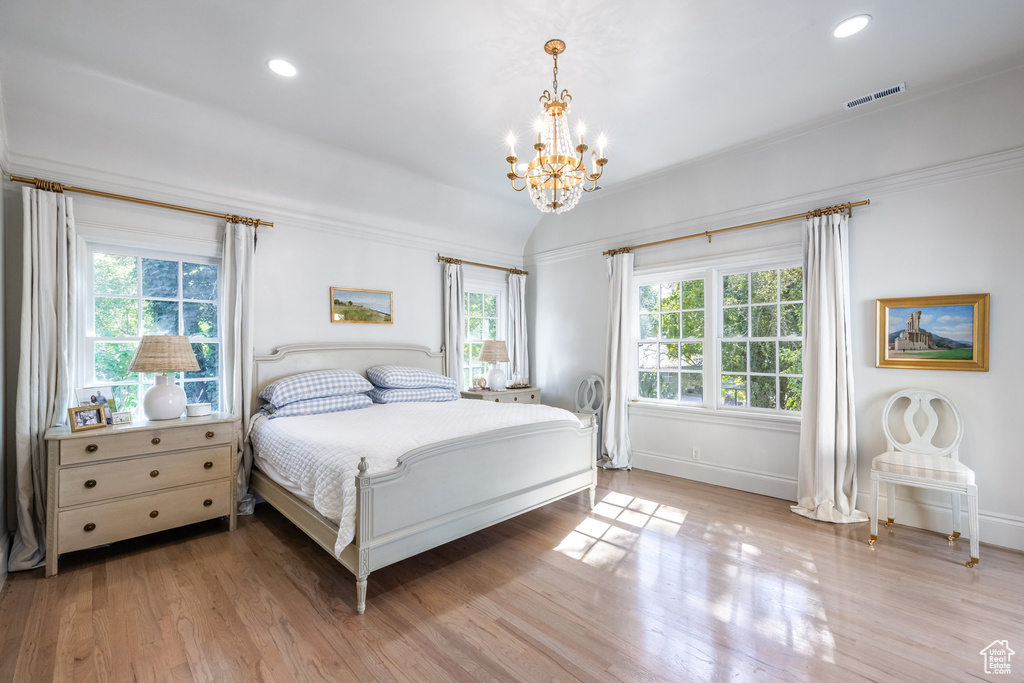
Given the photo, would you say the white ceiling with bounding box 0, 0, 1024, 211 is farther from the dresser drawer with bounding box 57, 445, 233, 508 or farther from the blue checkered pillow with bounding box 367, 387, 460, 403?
the blue checkered pillow with bounding box 367, 387, 460, 403

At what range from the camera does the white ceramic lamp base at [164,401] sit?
2.94m

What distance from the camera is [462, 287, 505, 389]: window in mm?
5410

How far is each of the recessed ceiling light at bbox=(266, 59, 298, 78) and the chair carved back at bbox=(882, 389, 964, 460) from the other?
175 inches

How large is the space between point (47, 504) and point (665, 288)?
16.0ft

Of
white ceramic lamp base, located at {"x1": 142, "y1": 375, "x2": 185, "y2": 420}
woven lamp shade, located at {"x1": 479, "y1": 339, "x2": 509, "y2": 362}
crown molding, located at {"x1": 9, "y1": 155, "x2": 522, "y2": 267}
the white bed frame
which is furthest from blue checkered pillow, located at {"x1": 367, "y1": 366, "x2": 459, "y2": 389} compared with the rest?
white ceramic lamp base, located at {"x1": 142, "y1": 375, "x2": 185, "y2": 420}

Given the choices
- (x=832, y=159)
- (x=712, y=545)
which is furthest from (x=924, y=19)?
(x=712, y=545)

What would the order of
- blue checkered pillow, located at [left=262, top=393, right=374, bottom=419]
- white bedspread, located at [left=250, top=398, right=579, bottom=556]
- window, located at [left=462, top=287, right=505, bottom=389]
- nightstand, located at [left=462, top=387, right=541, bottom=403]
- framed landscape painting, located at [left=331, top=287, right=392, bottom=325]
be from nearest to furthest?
white bedspread, located at [left=250, top=398, right=579, bottom=556], blue checkered pillow, located at [left=262, top=393, right=374, bottom=419], framed landscape painting, located at [left=331, top=287, right=392, bottom=325], nightstand, located at [left=462, top=387, right=541, bottom=403], window, located at [left=462, top=287, right=505, bottom=389]

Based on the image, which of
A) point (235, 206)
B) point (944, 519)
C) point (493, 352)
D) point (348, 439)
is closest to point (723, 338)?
point (944, 519)

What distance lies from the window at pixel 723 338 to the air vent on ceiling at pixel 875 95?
1.19 meters

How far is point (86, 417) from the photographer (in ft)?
8.82

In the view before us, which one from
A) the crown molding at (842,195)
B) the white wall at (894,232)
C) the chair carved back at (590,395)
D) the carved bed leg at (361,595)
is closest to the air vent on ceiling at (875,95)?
the white wall at (894,232)

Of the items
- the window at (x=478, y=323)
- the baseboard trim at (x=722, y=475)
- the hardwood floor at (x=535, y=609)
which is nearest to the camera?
the hardwood floor at (x=535, y=609)

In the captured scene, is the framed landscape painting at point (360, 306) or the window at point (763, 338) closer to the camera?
the window at point (763, 338)

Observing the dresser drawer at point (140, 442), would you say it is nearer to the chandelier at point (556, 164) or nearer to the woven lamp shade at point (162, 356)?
the woven lamp shade at point (162, 356)
